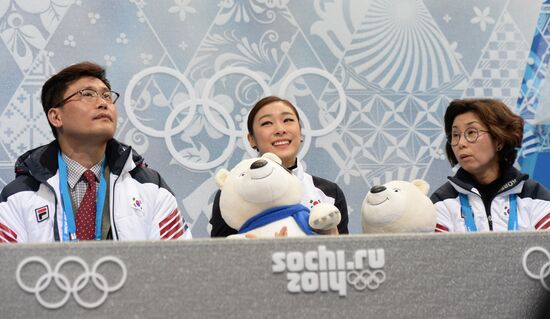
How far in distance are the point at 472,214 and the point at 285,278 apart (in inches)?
56.5

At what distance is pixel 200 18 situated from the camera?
3.28 metres

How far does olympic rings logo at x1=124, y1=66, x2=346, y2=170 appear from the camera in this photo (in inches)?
126

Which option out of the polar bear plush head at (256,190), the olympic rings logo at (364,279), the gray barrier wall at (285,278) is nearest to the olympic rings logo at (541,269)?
the gray barrier wall at (285,278)

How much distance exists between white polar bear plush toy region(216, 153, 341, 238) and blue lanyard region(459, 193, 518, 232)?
2.93 feet

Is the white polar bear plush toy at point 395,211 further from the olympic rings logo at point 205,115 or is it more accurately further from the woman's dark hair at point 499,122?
the olympic rings logo at point 205,115

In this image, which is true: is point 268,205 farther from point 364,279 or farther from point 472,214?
point 472,214

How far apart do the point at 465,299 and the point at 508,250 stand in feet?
0.44

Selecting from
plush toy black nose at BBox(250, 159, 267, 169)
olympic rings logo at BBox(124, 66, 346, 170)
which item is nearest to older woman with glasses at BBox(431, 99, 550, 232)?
olympic rings logo at BBox(124, 66, 346, 170)

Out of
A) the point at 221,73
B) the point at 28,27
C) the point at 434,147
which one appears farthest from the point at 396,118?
the point at 28,27

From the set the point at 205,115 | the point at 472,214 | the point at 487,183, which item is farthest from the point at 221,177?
the point at 205,115

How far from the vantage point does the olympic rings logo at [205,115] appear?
3.19 m

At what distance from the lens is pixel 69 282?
1.24 metres

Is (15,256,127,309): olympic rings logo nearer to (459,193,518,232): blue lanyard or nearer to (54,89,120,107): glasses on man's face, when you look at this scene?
(54,89,120,107): glasses on man's face

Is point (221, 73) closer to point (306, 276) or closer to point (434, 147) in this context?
point (434, 147)
